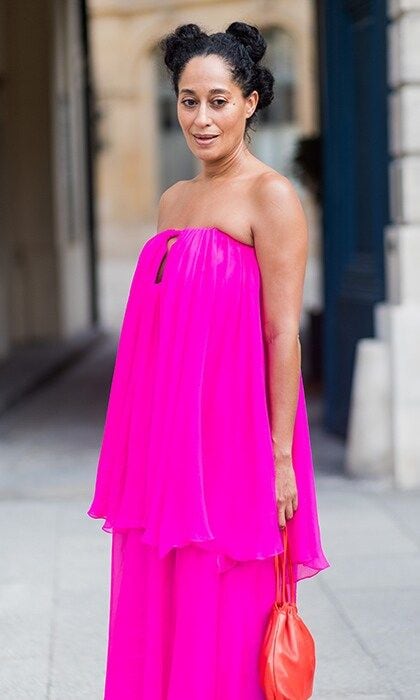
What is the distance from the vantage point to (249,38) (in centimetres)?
314

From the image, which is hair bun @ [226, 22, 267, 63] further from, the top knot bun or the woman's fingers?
the woman's fingers

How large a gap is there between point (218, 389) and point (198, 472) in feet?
0.67

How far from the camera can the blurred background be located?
503cm

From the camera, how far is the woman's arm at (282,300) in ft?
9.87

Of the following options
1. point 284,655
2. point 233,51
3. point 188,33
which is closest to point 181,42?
point 188,33

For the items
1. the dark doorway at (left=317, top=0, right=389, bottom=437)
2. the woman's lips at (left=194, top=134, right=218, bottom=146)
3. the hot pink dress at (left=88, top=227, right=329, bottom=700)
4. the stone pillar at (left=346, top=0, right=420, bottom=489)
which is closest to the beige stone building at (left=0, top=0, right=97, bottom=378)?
the dark doorway at (left=317, top=0, right=389, bottom=437)

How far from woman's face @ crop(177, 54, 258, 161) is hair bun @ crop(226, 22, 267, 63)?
10cm

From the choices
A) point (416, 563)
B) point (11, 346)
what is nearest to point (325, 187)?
point (416, 563)

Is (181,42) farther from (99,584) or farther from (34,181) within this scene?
(34,181)

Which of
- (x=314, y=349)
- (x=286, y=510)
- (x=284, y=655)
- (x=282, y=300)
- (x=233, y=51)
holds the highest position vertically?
(x=233, y=51)

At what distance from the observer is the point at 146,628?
10.7 ft

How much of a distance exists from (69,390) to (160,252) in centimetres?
961

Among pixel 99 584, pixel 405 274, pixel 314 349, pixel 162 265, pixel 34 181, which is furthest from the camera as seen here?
pixel 34 181

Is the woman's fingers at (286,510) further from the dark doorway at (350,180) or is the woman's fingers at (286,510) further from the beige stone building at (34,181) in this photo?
the beige stone building at (34,181)
